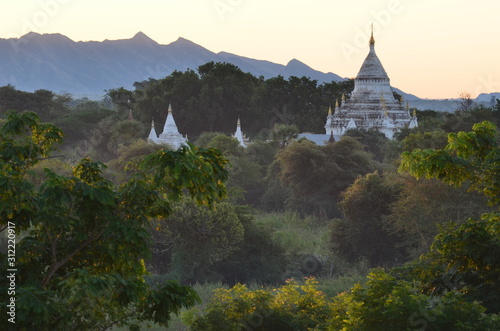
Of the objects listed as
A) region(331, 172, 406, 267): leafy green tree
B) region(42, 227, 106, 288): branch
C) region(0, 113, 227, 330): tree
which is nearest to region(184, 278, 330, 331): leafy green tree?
region(0, 113, 227, 330): tree

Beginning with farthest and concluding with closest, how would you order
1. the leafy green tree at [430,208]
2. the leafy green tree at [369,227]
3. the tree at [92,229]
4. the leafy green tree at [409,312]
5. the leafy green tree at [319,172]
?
the leafy green tree at [319,172] < the leafy green tree at [369,227] < the leafy green tree at [430,208] < the leafy green tree at [409,312] < the tree at [92,229]

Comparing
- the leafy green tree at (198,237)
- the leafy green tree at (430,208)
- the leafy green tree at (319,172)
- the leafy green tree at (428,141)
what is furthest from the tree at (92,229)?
the leafy green tree at (319,172)

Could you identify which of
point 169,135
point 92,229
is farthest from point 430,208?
point 169,135

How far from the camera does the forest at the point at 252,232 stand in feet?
31.5

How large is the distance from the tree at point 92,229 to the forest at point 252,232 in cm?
2

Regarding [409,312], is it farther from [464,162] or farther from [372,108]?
[372,108]

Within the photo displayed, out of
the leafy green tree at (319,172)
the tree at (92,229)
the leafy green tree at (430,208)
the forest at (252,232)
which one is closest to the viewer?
the tree at (92,229)

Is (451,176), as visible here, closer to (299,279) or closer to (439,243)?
(439,243)

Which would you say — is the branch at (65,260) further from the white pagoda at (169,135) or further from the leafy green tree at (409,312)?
the white pagoda at (169,135)

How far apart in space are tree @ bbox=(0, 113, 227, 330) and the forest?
0.02 meters

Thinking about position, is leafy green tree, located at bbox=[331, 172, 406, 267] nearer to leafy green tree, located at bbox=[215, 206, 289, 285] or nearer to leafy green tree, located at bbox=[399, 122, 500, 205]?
leafy green tree, located at bbox=[215, 206, 289, 285]

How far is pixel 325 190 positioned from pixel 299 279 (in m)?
14.9

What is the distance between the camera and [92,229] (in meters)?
10.0

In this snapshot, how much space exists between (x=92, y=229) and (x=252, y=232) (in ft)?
72.7
